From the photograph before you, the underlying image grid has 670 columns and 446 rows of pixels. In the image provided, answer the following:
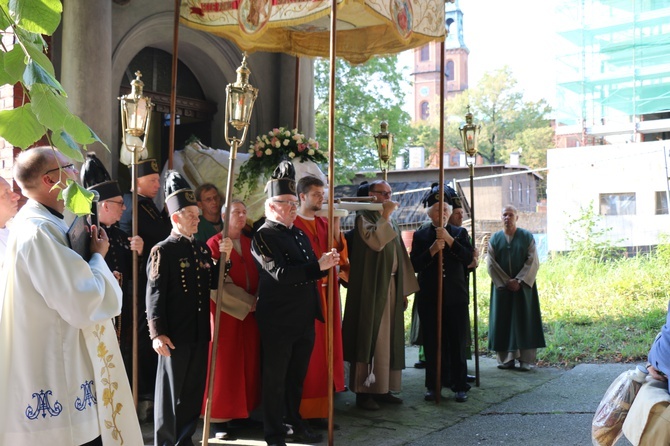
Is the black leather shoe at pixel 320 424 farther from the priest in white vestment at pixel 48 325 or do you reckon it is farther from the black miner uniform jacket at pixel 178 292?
the priest in white vestment at pixel 48 325

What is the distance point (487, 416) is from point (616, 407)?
2393 millimetres

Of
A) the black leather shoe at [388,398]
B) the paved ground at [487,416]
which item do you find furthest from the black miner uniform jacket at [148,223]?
the black leather shoe at [388,398]

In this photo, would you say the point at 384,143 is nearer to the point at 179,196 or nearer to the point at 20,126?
the point at 179,196

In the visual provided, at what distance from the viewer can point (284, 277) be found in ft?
18.4

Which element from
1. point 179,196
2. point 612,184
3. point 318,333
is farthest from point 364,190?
point 612,184

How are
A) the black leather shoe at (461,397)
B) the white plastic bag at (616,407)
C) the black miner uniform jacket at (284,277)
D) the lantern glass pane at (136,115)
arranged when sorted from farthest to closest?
the black leather shoe at (461,397) → the lantern glass pane at (136,115) → the black miner uniform jacket at (284,277) → the white plastic bag at (616,407)

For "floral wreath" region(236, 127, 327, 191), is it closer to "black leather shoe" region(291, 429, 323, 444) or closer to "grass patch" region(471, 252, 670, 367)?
"black leather shoe" region(291, 429, 323, 444)

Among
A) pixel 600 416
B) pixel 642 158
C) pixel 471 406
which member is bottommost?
pixel 471 406

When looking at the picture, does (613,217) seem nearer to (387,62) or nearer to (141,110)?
(387,62)

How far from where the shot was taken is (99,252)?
361cm

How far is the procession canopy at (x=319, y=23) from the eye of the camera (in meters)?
6.50

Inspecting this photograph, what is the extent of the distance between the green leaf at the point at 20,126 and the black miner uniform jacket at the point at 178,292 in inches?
118

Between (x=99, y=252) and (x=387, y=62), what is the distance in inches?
1034

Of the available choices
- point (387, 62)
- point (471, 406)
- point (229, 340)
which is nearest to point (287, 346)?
point (229, 340)
